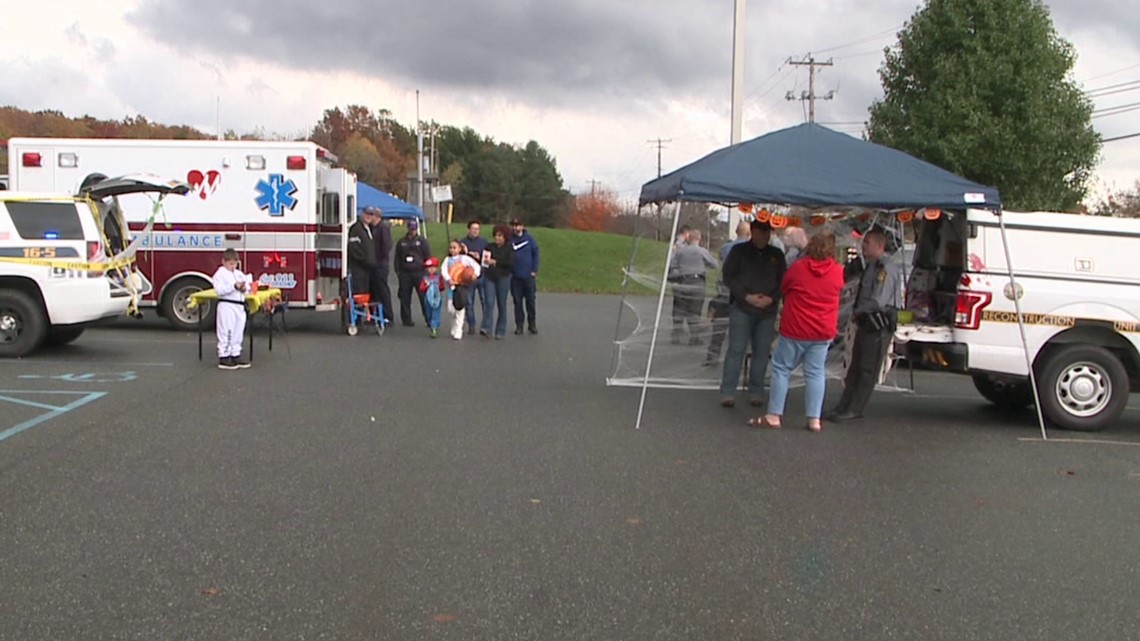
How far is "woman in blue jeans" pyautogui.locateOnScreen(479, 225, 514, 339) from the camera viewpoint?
50.7ft

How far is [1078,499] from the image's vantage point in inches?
270

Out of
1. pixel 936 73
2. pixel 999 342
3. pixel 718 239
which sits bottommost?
pixel 999 342

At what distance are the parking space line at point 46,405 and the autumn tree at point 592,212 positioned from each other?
74818mm

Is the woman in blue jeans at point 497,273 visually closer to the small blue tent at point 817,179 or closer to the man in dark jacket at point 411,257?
the man in dark jacket at point 411,257

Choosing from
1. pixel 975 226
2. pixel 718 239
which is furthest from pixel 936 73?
pixel 975 226

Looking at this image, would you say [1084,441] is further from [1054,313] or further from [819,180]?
[819,180]

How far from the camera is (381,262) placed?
52.1ft

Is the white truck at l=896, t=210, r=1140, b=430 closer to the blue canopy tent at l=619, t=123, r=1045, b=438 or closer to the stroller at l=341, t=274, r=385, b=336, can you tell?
the blue canopy tent at l=619, t=123, r=1045, b=438

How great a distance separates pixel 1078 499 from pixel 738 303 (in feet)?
11.2

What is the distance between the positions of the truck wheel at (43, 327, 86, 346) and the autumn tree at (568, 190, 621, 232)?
2820 inches

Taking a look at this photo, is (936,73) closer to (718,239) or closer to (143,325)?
(718,239)

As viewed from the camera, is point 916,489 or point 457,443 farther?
point 457,443

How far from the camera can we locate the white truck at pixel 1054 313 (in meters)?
8.96

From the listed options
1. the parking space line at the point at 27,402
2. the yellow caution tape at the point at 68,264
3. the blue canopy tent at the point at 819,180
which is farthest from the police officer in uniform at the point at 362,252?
the blue canopy tent at the point at 819,180
